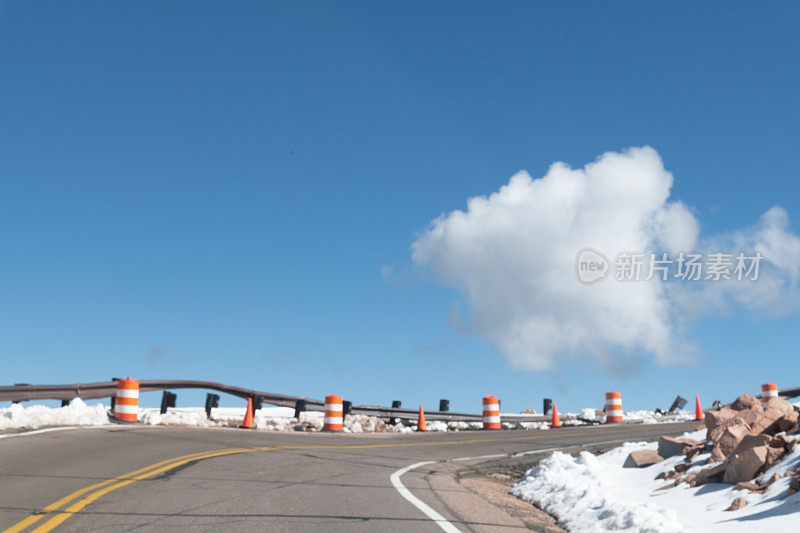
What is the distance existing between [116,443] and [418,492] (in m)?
6.61

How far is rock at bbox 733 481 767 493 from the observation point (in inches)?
282

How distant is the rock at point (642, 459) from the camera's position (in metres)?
10.4

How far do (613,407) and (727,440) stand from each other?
1784 cm

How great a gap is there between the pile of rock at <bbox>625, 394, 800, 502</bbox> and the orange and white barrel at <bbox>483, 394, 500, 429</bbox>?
44.5ft

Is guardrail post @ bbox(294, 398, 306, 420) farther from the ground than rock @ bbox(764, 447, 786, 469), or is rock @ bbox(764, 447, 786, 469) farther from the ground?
guardrail post @ bbox(294, 398, 306, 420)

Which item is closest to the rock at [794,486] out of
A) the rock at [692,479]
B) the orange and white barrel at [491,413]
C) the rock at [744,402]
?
the rock at [692,479]

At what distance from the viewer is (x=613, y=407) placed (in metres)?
25.9

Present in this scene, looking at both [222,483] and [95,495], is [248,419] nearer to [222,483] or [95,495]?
[222,483]

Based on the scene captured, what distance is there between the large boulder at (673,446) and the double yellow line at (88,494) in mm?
7135

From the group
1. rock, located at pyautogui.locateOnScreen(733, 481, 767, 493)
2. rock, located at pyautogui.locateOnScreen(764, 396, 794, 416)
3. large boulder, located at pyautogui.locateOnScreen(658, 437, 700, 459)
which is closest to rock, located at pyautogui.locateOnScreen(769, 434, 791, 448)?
rock, located at pyautogui.locateOnScreen(733, 481, 767, 493)

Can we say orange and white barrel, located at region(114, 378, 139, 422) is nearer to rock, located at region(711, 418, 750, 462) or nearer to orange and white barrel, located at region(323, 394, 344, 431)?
orange and white barrel, located at region(323, 394, 344, 431)

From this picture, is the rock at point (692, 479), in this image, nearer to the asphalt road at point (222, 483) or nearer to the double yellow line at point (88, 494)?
the asphalt road at point (222, 483)

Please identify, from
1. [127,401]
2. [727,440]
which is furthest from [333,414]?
[727,440]

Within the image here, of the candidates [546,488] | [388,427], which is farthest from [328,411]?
[546,488]
